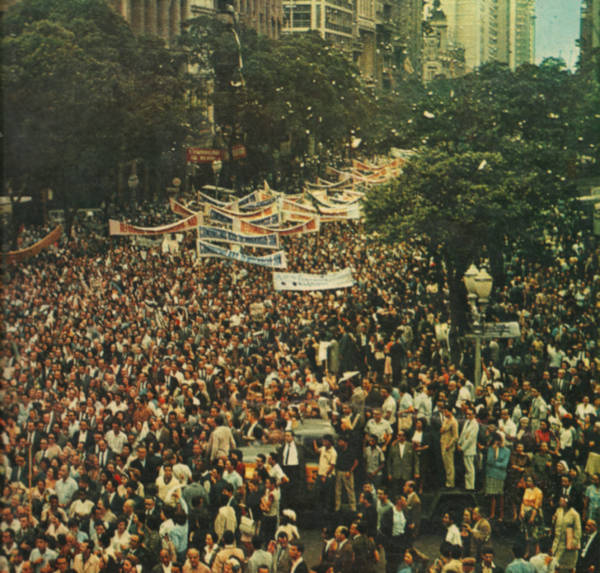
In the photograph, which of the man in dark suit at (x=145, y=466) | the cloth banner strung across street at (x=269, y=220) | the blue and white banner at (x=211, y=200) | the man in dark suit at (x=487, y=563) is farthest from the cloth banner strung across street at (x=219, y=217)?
the man in dark suit at (x=487, y=563)

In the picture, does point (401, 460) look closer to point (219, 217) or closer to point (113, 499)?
point (113, 499)

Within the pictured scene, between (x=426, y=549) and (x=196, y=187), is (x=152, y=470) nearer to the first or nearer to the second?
(x=426, y=549)

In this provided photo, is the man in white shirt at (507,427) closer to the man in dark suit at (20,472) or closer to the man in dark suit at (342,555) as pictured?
the man in dark suit at (342,555)

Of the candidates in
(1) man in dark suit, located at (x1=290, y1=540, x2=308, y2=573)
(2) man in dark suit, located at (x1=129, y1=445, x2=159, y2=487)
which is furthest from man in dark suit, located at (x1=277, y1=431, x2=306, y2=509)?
(1) man in dark suit, located at (x1=290, y1=540, x2=308, y2=573)

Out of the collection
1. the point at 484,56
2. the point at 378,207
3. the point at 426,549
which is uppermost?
the point at 484,56

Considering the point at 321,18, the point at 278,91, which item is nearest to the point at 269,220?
the point at 278,91

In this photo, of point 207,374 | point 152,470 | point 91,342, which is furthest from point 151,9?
point 152,470

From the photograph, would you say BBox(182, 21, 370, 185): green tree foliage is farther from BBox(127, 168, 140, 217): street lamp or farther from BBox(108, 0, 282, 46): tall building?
BBox(127, 168, 140, 217): street lamp

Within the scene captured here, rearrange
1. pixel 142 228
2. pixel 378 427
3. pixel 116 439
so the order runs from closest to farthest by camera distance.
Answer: pixel 378 427, pixel 116 439, pixel 142 228
